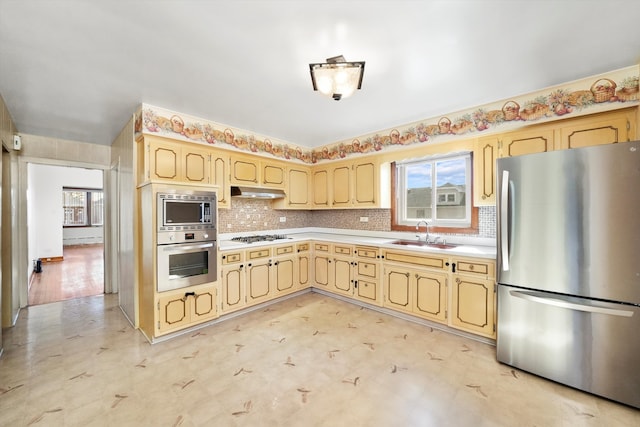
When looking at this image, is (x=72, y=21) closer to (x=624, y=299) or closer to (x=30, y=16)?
(x=30, y=16)

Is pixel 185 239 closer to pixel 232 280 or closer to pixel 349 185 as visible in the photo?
pixel 232 280


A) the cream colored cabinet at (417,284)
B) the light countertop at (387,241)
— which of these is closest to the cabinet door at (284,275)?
the light countertop at (387,241)

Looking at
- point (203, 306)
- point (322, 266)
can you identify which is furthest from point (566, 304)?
point (203, 306)

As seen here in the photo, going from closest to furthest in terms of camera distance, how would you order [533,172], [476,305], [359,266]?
[533,172], [476,305], [359,266]

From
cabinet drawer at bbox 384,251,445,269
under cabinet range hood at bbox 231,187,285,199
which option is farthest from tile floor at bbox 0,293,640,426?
under cabinet range hood at bbox 231,187,285,199

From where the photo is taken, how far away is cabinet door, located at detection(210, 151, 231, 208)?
3.29 meters

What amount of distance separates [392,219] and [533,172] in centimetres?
199

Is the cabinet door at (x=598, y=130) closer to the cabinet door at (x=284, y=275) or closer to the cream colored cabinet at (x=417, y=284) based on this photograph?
the cream colored cabinet at (x=417, y=284)

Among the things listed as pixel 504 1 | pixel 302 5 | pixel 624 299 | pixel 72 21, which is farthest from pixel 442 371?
pixel 72 21

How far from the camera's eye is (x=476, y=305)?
2594 millimetres

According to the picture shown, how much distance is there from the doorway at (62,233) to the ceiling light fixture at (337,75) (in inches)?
191

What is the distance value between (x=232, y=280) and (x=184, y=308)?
0.59 meters

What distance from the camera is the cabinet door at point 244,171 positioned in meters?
3.52

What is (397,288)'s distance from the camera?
3162 millimetres
